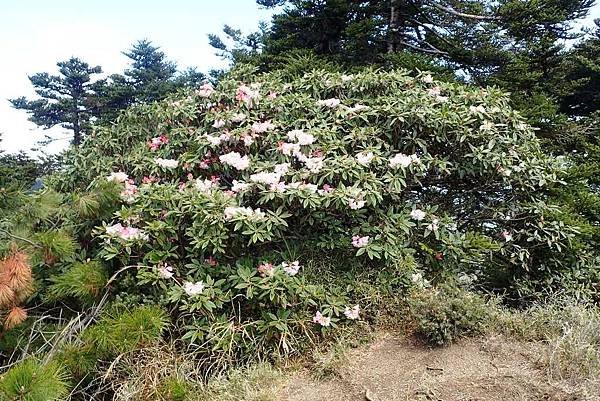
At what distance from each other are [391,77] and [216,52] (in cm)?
1608

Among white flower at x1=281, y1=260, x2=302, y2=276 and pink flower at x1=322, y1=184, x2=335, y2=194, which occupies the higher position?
pink flower at x1=322, y1=184, x2=335, y2=194

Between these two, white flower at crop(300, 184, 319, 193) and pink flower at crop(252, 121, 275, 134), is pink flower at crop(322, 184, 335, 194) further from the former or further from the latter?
pink flower at crop(252, 121, 275, 134)

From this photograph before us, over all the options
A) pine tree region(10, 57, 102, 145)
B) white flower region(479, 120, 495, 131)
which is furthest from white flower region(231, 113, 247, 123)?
pine tree region(10, 57, 102, 145)

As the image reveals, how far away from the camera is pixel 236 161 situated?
3240 millimetres

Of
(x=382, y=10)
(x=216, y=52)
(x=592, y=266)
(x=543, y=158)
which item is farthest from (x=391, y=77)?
(x=216, y=52)

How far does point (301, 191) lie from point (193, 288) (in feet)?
2.67

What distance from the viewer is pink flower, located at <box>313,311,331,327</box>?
2.71m

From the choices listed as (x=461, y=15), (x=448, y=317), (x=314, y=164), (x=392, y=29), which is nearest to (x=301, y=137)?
(x=314, y=164)

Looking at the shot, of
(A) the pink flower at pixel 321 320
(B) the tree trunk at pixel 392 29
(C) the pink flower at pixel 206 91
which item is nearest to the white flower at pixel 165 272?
(A) the pink flower at pixel 321 320

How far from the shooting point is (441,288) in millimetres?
2979

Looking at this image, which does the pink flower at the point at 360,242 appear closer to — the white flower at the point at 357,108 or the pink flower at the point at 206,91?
the white flower at the point at 357,108

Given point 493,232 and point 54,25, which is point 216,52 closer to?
point 54,25

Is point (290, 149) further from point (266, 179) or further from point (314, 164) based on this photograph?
point (266, 179)

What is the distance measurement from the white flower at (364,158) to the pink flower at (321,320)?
98 centimetres
